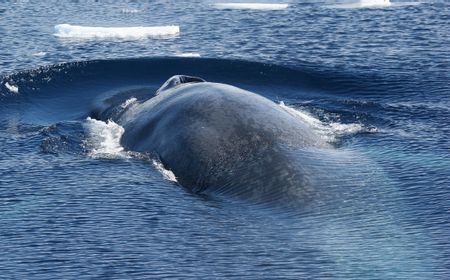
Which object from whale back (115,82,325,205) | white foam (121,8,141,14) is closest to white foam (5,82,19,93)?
whale back (115,82,325,205)

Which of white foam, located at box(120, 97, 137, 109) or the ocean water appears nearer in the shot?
the ocean water

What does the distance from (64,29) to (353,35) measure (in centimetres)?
1238

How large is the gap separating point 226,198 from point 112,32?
22.3 meters

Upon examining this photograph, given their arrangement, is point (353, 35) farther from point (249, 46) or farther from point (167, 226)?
point (167, 226)

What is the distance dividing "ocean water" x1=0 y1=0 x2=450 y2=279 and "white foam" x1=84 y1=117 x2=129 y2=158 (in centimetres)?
7

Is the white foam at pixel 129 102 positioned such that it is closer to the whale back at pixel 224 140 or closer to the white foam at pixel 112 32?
the whale back at pixel 224 140

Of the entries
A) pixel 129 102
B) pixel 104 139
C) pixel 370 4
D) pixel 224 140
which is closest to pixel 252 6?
pixel 370 4

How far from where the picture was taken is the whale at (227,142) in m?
17.1

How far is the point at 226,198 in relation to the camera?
17.0 meters

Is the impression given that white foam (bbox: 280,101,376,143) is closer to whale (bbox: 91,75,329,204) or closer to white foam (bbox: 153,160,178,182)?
whale (bbox: 91,75,329,204)

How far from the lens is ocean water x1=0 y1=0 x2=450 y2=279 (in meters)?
14.5

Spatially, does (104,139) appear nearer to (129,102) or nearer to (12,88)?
(129,102)

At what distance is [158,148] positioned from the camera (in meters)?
19.8

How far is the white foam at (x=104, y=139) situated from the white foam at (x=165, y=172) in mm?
1371
